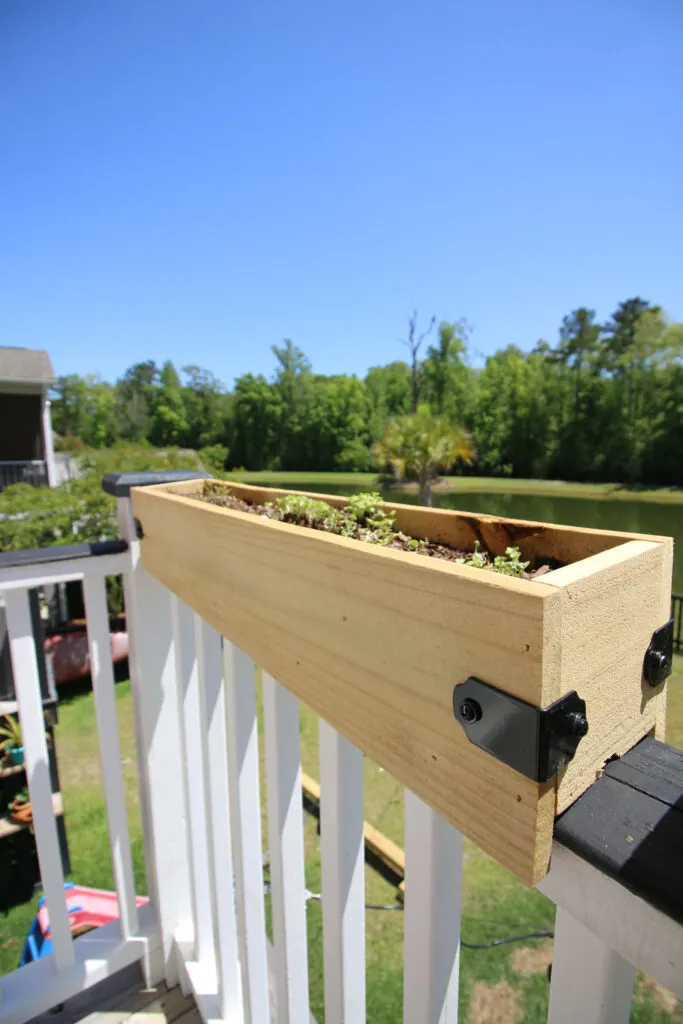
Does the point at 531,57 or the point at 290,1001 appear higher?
the point at 531,57

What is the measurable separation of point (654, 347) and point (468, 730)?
7757mm

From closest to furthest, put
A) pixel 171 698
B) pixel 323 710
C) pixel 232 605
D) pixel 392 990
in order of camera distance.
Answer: pixel 323 710 → pixel 232 605 → pixel 171 698 → pixel 392 990

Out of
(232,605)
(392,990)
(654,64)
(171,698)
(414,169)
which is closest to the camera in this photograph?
(232,605)

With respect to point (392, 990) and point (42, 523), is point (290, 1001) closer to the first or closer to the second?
point (392, 990)

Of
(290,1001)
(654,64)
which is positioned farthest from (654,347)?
(290,1001)

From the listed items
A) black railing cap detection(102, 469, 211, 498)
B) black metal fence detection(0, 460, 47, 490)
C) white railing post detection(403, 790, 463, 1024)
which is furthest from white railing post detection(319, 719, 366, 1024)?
black metal fence detection(0, 460, 47, 490)

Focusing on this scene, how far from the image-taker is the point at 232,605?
2.50 ft

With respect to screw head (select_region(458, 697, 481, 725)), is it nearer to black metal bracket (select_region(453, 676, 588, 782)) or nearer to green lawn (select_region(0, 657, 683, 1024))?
black metal bracket (select_region(453, 676, 588, 782))

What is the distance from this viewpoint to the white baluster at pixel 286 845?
72 centimetres

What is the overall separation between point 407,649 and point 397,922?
2613 millimetres

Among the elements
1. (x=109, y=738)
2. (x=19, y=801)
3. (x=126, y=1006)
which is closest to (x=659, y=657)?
(x=109, y=738)

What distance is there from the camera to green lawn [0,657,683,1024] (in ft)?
6.07

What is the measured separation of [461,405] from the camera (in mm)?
14844

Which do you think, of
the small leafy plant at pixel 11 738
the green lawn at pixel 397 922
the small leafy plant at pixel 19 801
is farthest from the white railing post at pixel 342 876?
the small leafy plant at pixel 11 738
